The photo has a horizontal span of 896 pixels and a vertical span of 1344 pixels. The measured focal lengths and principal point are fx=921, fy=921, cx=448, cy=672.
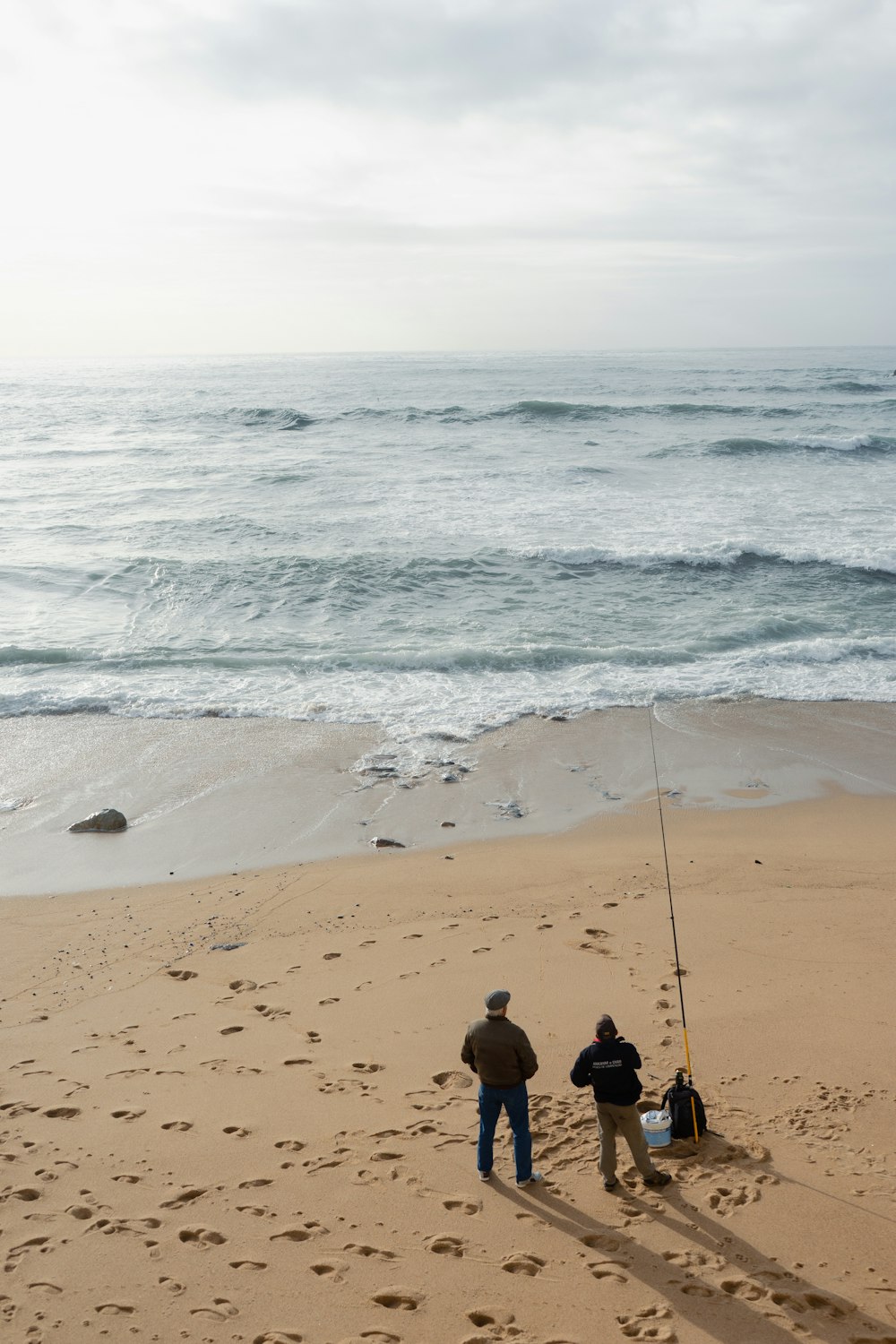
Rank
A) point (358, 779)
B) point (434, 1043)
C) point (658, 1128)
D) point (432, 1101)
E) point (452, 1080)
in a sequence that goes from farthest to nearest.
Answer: point (358, 779), point (434, 1043), point (452, 1080), point (432, 1101), point (658, 1128)

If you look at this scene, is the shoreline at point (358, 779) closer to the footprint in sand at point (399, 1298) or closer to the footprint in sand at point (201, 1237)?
the footprint in sand at point (201, 1237)

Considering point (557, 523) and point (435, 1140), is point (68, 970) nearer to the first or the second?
point (435, 1140)

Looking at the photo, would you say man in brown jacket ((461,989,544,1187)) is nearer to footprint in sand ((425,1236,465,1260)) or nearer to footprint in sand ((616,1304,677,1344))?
footprint in sand ((425,1236,465,1260))

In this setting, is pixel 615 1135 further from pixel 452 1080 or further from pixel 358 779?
pixel 358 779

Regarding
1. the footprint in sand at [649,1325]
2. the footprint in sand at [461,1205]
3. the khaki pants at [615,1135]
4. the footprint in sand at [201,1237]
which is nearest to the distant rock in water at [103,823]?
the footprint in sand at [201,1237]

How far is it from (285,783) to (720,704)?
6991mm

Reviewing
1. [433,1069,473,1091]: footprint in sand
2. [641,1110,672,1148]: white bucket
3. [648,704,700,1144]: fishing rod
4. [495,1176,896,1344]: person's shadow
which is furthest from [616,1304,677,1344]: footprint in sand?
[433,1069,473,1091]: footprint in sand

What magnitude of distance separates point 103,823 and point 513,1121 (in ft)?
24.1

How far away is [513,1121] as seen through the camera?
5.50 metres

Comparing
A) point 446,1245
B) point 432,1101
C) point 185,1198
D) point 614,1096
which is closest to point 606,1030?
point 614,1096

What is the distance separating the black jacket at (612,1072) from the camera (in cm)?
533

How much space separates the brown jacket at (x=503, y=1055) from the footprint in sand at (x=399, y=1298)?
1.15m

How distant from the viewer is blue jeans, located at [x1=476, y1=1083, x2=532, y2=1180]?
545 cm

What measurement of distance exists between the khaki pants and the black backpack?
0.31 m
